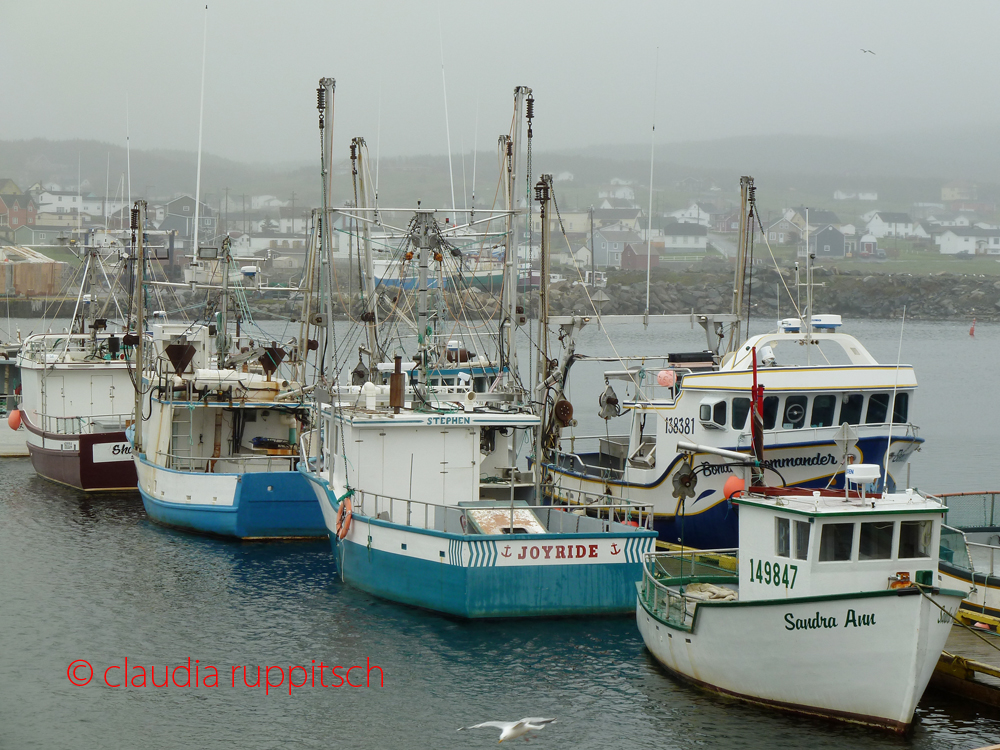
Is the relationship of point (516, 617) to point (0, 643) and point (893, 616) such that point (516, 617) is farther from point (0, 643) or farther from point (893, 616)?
point (0, 643)

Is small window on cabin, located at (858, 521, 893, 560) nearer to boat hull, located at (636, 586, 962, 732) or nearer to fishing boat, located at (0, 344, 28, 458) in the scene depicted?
boat hull, located at (636, 586, 962, 732)

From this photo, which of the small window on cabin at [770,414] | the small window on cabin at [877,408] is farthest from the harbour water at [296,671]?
the small window on cabin at [877,408]

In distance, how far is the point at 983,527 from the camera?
26.0m

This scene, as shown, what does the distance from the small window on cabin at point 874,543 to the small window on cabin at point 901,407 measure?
1160cm

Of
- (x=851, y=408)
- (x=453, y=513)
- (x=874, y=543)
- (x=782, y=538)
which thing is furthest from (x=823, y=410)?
(x=874, y=543)

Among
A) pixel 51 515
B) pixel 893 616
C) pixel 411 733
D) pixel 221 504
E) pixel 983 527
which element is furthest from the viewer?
pixel 51 515

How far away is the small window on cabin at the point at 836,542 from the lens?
680 inches

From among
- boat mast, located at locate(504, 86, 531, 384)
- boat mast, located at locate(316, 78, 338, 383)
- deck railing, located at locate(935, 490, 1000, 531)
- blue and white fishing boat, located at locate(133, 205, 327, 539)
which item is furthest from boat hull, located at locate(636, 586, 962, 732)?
blue and white fishing boat, located at locate(133, 205, 327, 539)

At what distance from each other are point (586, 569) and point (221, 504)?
13.0m

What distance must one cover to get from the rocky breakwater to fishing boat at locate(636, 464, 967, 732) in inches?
4922

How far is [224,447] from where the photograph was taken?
116ft

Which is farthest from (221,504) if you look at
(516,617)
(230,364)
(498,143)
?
(498,143)

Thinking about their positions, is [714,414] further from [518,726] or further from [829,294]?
[829,294]

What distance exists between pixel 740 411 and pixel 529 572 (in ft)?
24.7
